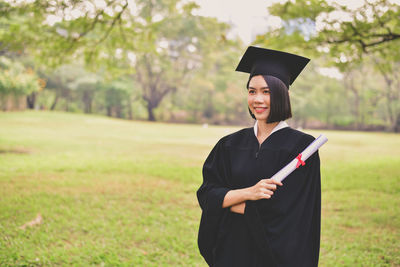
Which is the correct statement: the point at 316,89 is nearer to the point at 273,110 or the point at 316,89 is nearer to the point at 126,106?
the point at 126,106

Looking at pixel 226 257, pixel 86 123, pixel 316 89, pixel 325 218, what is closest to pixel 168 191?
pixel 325 218

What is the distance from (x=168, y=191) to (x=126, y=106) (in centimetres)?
3442

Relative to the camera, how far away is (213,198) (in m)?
1.97

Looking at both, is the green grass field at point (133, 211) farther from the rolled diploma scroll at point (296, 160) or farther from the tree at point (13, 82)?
the tree at point (13, 82)

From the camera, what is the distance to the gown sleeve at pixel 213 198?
6.48ft

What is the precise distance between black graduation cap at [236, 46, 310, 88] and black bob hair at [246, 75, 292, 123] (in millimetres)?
55

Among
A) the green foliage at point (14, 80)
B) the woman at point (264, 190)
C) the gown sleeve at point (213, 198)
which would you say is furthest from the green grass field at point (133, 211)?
the green foliage at point (14, 80)

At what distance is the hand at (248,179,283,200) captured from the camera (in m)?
1.74

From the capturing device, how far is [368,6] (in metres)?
6.45

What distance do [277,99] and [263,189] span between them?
0.53 metres

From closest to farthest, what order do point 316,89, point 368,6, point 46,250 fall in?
point 46,250 < point 368,6 < point 316,89

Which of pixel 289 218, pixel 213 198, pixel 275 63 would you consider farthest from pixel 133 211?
pixel 275 63

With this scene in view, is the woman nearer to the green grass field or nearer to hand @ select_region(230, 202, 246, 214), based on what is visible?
hand @ select_region(230, 202, 246, 214)

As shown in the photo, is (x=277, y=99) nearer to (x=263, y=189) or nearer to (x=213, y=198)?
(x=263, y=189)
